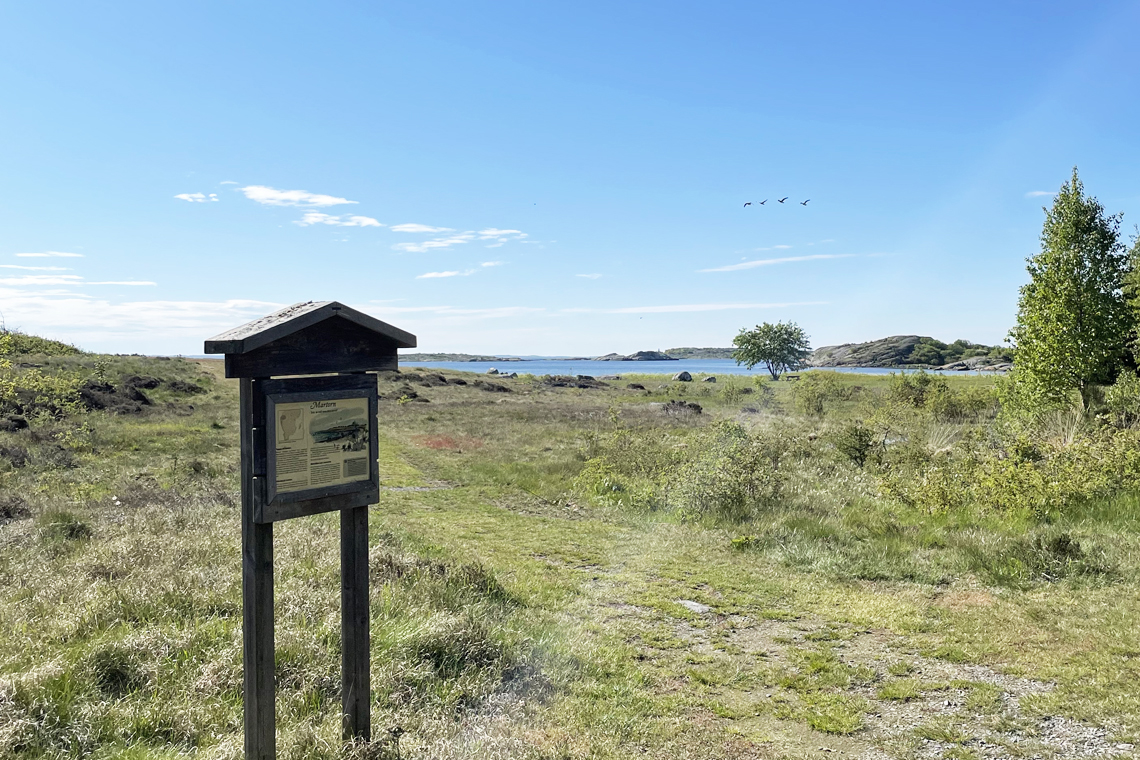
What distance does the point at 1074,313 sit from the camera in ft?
62.1

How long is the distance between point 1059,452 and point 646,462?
8.72 meters

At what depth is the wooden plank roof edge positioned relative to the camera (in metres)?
3.40

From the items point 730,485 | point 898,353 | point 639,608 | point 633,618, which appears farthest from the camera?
point 898,353

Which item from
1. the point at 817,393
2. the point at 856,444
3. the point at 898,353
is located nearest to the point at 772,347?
the point at 817,393

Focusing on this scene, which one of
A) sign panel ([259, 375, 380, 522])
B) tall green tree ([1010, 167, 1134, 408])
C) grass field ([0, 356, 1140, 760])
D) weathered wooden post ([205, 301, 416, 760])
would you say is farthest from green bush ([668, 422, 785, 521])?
tall green tree ([1010, 167, 1134, 408])

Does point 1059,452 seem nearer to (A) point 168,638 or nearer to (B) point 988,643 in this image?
(B) point 988,643

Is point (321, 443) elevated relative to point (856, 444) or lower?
elevated

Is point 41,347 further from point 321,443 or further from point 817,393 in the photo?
point 321,443

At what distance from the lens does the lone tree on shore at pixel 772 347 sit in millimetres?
67875

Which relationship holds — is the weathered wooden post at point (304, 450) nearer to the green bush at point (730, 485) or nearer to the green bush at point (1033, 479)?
the green bush at point (730, 485)

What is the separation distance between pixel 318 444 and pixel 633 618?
432 centimetres

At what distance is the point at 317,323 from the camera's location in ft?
12.6

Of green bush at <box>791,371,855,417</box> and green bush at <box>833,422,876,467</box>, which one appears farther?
green bush at <box>791,371,855,417</box>

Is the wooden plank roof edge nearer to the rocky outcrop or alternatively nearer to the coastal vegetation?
the coastal vegetation
